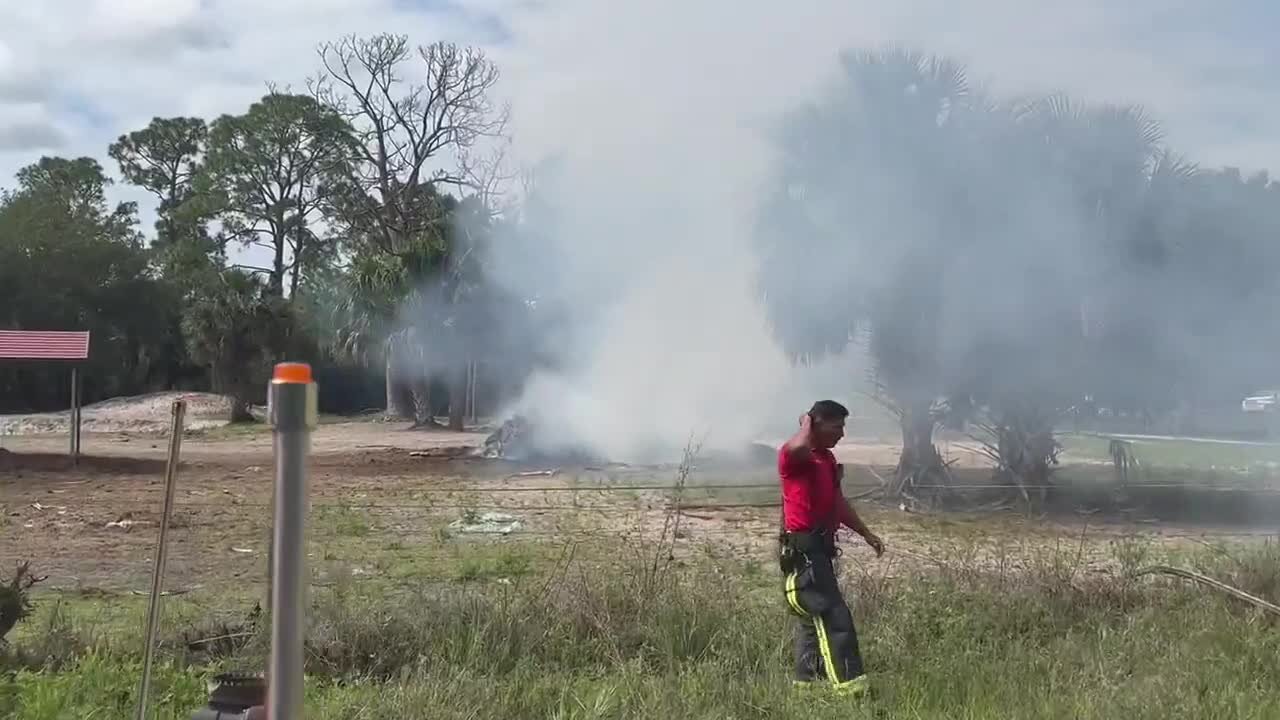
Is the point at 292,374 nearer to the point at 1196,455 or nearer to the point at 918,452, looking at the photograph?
the point at 918,452

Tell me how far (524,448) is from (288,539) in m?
20.2

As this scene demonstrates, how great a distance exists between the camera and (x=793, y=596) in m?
5.45

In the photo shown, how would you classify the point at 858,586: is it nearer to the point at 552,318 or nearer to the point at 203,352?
the point at 552,318

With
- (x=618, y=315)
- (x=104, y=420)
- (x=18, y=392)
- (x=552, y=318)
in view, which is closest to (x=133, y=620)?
(x=618, y=315)

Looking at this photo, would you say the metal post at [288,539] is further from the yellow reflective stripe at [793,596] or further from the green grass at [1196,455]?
the green grass at [1196,455]

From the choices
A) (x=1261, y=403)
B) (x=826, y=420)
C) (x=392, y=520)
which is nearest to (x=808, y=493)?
(x=826, y=420)

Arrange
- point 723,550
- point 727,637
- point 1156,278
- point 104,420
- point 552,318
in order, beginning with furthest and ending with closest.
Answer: point 104,420
point 552,318
point 1156,278
point 723,550
point 727,637

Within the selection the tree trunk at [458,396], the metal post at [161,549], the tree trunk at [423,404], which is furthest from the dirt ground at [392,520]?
the tree trunk at [423,404]

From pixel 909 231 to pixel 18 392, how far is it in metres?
36.6

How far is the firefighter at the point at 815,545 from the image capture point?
5.28m

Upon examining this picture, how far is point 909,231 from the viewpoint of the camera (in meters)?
13.9

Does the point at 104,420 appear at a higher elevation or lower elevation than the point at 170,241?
lower

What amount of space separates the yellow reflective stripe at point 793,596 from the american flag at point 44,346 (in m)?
18.0

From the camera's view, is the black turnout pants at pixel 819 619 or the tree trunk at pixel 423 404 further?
the tree trunk at pixel 423 404
